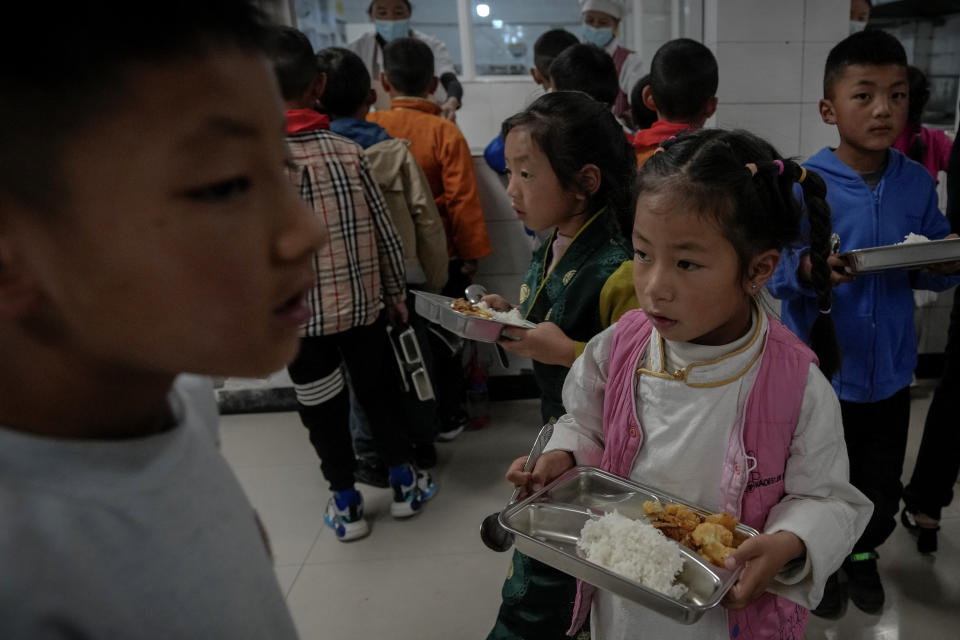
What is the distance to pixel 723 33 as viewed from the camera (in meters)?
2.71

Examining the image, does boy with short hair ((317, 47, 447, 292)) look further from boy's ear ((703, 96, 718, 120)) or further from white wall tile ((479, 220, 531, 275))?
boy's ear ((703, 96, 718, 120))

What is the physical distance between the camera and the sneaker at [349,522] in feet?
6.54

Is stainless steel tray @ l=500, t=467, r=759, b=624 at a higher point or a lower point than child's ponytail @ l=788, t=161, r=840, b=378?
lower

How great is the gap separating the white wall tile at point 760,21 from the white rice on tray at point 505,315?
6.62 ft

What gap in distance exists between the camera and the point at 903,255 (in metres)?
1.24

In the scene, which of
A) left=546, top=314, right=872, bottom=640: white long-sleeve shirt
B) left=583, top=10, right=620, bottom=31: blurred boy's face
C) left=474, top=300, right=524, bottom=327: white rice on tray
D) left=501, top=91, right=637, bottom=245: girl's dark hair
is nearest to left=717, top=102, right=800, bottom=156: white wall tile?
left=583, top=10, right=620, bottom=31: blurred boy's face

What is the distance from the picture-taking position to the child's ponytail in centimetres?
110

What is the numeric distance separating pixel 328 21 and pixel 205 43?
15.7ft

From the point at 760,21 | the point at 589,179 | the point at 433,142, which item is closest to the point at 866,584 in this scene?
the point at 589,179

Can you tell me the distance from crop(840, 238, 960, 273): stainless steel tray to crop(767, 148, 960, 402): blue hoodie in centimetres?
18

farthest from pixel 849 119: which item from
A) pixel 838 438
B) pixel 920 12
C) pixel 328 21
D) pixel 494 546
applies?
pixel 328 21

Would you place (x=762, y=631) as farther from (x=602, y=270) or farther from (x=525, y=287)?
(x=525, y=287)

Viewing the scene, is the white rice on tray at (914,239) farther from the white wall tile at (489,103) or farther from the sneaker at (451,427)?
the white wall tile at (489,103)

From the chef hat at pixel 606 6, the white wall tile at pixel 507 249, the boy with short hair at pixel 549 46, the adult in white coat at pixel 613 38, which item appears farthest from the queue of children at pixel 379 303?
the chef hat at pixel 606 6
